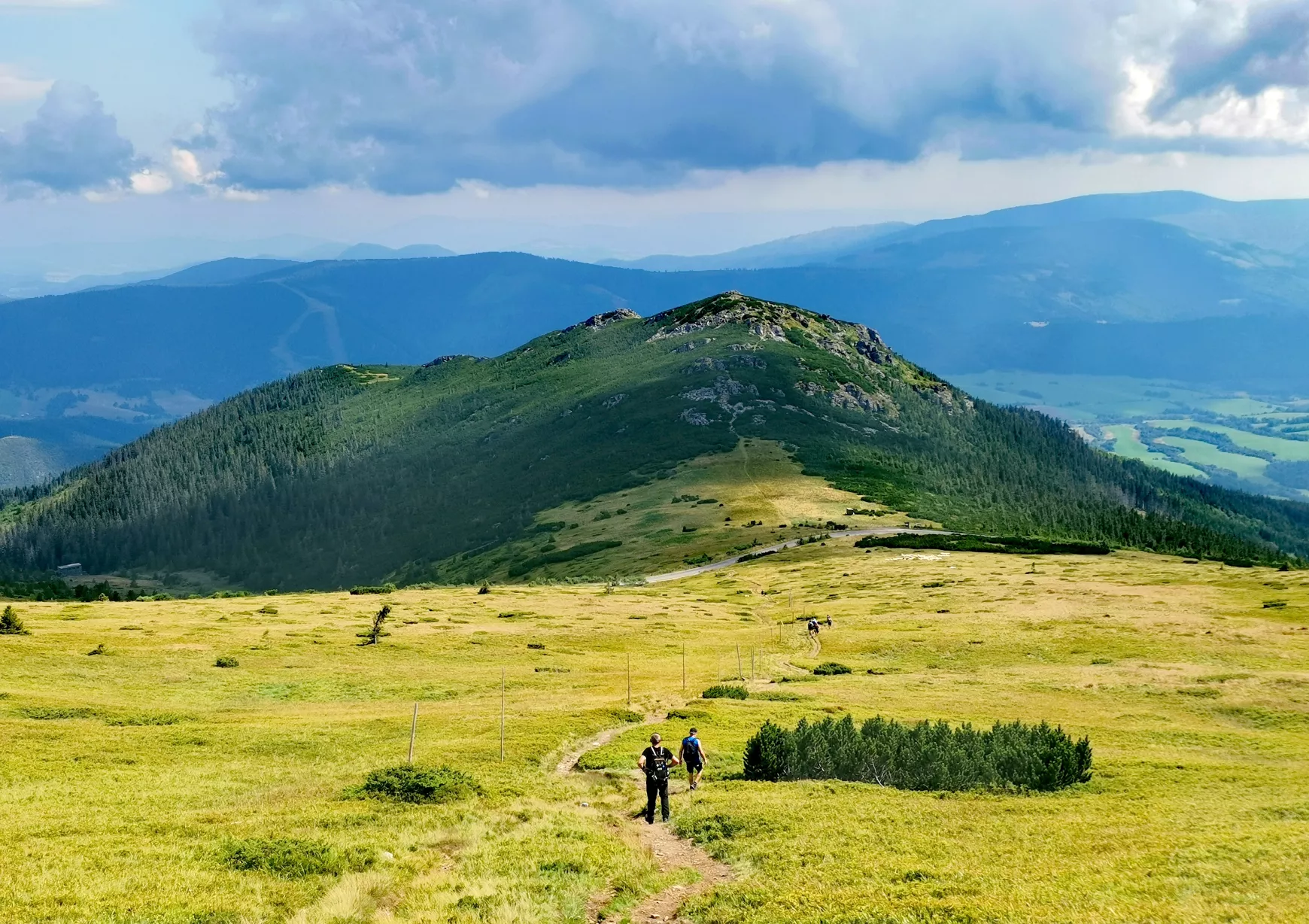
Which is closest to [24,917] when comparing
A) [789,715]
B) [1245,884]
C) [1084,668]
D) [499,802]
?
[499,802]

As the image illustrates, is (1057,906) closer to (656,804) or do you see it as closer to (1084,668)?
(656,804)

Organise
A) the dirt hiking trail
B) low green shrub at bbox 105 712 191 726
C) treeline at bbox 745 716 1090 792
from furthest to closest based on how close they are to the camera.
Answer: low green shrub at bbox 105 712 191 726 < treeline at bbox 745 716 1090 792 < the dirt hiking trail

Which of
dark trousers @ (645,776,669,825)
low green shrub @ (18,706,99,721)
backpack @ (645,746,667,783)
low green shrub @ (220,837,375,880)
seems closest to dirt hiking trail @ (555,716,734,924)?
dark trousers @ (645,776,669,825)

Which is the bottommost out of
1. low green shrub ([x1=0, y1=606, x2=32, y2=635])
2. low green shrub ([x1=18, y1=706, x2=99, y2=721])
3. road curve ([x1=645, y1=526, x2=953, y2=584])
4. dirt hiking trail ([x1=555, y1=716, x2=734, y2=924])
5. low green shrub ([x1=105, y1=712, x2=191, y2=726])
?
dirt hiking trail ([x1=555, y1=716, x2=734, y2=924])

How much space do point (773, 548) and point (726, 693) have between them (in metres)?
109

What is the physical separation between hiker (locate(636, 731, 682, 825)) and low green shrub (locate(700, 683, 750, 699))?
2565 cm

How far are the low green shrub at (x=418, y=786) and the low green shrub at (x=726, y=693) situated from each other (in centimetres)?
2536

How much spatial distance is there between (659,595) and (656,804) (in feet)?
288

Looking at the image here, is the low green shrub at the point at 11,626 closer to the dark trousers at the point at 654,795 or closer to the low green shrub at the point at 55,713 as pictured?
the low green shrub at the point at 55,713

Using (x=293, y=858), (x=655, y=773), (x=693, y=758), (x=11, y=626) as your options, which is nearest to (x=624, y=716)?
(x=693, y=758)

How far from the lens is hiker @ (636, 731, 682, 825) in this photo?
3325 cm

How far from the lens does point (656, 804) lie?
3553cm

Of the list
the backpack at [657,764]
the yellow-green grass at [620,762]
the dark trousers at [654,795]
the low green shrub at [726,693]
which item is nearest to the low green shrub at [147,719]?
the yellow-green grass at [620,762]

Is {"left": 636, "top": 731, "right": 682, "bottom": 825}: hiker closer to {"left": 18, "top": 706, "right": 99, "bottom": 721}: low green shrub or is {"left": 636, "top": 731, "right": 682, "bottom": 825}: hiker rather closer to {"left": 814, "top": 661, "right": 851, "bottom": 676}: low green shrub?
{"left": 18, "top": 706, "right": 99, "bottom": 721}: low green shrub
